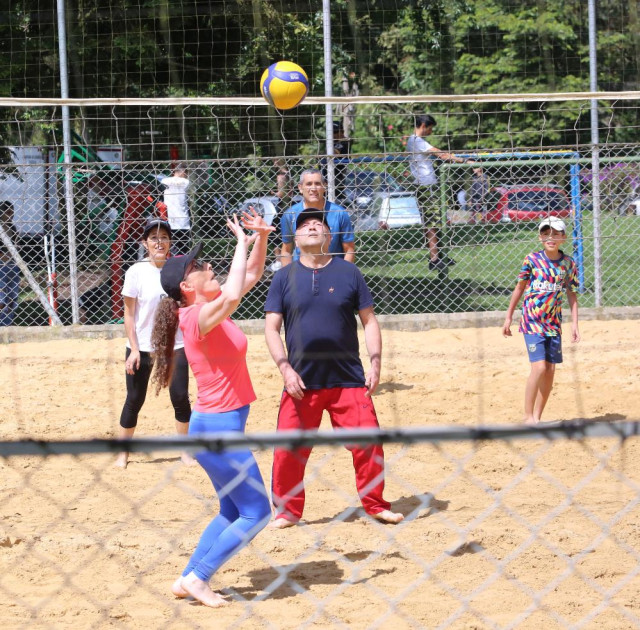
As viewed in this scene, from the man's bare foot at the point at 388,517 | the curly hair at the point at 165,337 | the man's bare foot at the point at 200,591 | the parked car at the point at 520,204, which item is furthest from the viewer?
the parked car at the point at 520,204

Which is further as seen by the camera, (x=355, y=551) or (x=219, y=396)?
(x=355, y=551)

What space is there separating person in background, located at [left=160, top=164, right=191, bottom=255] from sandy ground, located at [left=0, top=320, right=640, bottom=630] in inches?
112

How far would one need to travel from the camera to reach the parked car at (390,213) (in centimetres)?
1034

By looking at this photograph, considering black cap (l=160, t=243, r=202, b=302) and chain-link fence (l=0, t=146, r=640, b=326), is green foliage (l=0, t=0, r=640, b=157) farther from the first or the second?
black cap (l=160, t=243, r=202, b=302)

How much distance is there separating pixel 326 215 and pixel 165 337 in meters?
2.72

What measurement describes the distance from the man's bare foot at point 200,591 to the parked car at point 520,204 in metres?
7.03

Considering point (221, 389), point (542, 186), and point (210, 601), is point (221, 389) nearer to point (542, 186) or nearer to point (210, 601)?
point (210, 601)

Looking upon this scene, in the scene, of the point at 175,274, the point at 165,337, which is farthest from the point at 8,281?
the point at 175,274

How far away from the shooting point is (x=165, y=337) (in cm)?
436

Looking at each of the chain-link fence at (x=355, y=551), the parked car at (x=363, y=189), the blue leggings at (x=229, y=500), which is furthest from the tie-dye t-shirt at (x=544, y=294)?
the parked car at (x=363, y=189)

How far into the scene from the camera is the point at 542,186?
10.8 metres

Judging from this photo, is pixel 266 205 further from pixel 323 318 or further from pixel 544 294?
pixel 323 318

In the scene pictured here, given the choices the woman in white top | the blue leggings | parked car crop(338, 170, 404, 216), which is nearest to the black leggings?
the woman in white top

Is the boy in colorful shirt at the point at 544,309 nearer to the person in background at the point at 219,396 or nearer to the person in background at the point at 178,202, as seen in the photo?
the person in background at the point at 219,396
